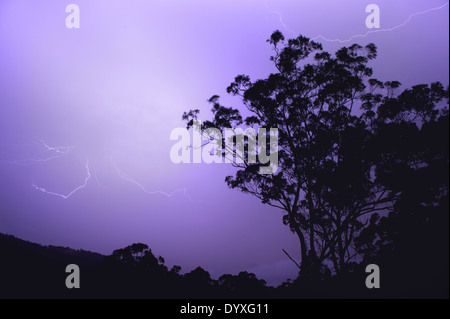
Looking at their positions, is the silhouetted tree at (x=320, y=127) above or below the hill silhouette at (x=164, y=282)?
above

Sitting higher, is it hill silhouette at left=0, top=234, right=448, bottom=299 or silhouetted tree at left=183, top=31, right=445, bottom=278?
silhouetted tree at left=183, top=31, right=445, bottom=278

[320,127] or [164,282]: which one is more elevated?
[320,127]

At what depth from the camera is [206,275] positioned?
22.3 meters

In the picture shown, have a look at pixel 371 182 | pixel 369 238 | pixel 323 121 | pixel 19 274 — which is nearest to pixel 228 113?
pixel 323 121

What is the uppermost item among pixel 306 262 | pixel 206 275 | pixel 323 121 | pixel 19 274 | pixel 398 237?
pixel 323 121

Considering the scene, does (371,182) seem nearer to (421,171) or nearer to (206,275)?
(421,171)

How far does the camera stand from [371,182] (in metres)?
13.3
